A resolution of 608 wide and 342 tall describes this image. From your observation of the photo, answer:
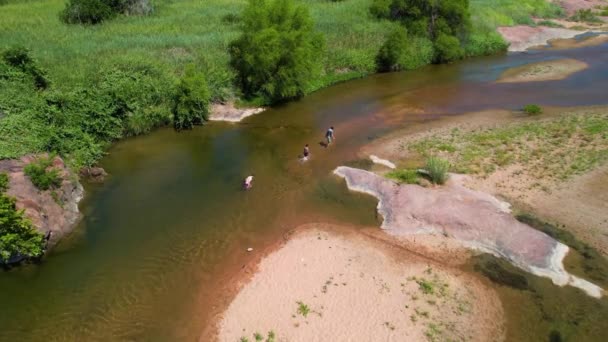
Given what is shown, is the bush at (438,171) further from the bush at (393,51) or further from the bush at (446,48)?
the bush at (446,48)

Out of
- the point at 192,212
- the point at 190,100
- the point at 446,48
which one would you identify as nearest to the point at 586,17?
the point at 446,48

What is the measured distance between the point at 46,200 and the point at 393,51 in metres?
44.6

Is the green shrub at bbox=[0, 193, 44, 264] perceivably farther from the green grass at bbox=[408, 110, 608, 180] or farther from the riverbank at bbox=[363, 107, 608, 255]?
the green grass at bbox=[408, 110, 608, 180]

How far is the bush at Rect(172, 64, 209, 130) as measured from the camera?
128 feet

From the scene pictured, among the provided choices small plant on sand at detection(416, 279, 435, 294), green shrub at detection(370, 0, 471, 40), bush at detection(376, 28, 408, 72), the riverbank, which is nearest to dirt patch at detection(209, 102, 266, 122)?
the riverbank

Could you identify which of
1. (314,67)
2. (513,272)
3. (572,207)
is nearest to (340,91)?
(314,67)

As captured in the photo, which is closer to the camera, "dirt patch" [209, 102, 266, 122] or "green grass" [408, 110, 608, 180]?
"green grass" [408, 110, 608, 180]

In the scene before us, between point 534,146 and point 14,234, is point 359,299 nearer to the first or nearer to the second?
point 14,234

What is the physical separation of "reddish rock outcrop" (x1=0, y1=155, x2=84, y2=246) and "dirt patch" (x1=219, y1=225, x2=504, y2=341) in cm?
1290

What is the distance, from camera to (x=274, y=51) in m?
42.2

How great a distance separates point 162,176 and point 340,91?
26395 mm

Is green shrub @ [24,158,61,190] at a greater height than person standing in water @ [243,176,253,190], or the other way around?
green shrub @ [24,158,61,190]

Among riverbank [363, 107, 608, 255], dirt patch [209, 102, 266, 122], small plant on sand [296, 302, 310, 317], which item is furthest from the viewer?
dirt patch [209, 102, 266, 122]

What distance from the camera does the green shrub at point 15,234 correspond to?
2127 centimetres
